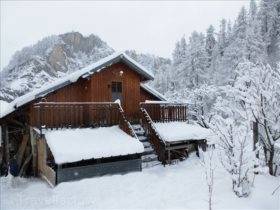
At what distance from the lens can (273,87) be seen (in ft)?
39.5

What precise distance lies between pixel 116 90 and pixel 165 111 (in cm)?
318

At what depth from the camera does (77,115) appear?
16438 millimetres

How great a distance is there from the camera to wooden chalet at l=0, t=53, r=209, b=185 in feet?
47.8

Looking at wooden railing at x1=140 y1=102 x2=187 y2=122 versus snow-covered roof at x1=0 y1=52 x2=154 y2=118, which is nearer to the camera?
snow-covered roof at x1=0 y1=52 x2=154 y2=118

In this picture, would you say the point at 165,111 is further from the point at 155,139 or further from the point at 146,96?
the point at 146,96

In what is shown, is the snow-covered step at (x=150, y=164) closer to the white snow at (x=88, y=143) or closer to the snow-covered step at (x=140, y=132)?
the white snow at (x=88, y=143)

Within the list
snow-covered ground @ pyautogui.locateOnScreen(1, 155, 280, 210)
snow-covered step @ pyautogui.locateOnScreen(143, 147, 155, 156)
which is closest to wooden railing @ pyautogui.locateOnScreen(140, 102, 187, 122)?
snow-covered step @ pyautogui.locateOnScreen(143, 147, 155, 156)

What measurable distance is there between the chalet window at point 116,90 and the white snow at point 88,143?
9.85ft

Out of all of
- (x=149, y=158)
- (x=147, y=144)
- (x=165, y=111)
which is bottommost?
(x=149, y=158)

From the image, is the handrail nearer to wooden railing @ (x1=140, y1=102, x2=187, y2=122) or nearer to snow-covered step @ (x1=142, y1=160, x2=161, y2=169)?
snow-covered step @ (x1=142, y1=160, x2=161, y2=169)

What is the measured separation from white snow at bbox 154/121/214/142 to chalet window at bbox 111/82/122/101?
8.95 feet

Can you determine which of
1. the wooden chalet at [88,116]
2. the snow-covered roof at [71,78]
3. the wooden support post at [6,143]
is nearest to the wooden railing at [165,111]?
the wooden chalet at [88,116]

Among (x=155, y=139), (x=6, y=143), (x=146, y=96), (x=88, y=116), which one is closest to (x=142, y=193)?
(x=155, y=139)

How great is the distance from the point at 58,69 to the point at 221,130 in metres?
136
